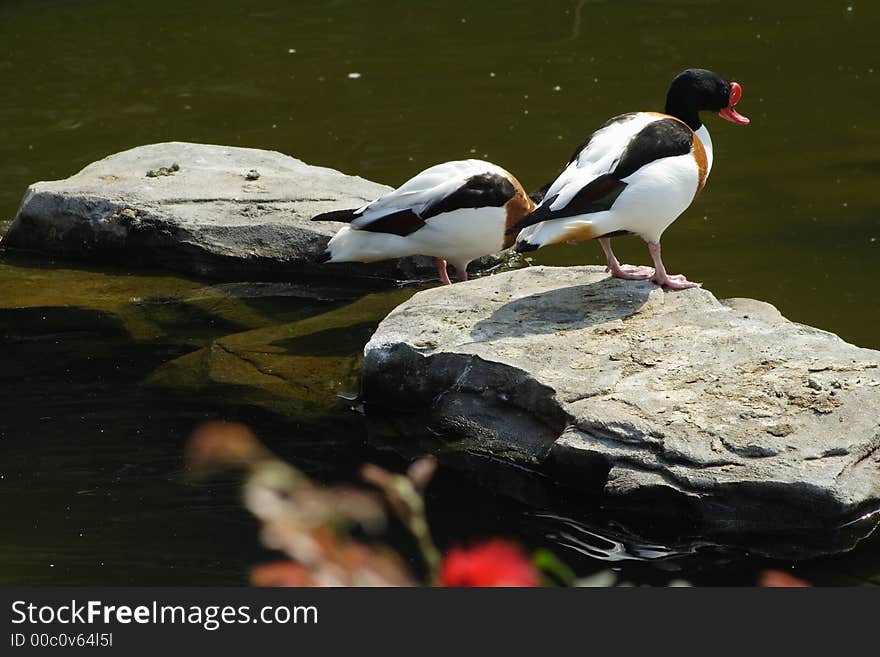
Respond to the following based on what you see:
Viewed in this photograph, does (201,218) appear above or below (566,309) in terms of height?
below

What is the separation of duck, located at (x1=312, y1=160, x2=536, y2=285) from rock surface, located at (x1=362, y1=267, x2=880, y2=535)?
1.13 feet

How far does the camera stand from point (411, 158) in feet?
30.5

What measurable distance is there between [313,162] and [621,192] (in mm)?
4629

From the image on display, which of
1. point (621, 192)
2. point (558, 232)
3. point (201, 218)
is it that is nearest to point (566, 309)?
point (558, 232)

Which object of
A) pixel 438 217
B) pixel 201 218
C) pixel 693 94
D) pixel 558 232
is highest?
pixel 693 94

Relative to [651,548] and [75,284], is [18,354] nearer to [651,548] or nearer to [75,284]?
[75,284]

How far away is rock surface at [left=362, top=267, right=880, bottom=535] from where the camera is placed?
4.25 m

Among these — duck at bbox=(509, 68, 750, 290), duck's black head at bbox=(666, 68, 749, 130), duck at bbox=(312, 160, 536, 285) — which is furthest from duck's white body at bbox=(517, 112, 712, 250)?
duck at bbox=(312, 160, 536, 285)

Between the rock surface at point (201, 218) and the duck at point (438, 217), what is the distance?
29.8 inches

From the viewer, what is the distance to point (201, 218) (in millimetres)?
7020

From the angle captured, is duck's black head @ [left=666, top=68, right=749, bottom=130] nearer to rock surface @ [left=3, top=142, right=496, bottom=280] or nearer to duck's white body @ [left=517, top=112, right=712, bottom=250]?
duck's white body @ [left=517, top=112, right=712, bottom=250]

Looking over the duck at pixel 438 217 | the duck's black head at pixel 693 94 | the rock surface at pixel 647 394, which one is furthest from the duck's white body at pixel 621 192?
the duck at pixel 438 217

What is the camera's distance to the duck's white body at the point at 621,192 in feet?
16.9

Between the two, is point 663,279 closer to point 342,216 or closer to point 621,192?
point 621,192
